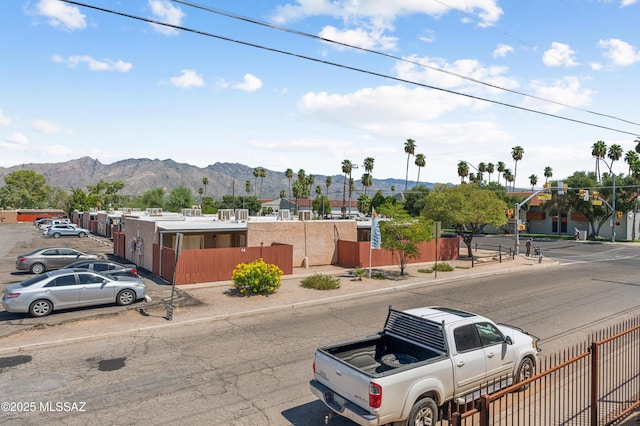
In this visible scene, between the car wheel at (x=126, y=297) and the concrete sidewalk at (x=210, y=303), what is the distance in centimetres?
32

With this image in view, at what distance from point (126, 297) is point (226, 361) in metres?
7.73

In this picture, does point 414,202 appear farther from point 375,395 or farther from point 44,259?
point 375,395

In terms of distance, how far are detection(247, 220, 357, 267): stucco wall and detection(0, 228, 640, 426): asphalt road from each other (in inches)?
344

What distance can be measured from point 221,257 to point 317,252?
8002mm

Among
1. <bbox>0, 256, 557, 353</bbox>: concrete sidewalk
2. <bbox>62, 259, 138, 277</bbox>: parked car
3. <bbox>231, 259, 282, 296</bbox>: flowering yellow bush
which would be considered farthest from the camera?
<bbox>62, 259, 138, 277</bbox>: parked car

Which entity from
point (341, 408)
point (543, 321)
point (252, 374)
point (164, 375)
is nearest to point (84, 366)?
point (164, 375)

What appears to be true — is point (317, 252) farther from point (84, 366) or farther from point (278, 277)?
point (84, 366)

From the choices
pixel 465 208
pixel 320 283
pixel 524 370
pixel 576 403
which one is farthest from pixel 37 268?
pixel 465 208

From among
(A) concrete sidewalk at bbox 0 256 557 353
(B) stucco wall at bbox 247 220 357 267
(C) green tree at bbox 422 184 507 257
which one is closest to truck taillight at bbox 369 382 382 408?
(A) concrete sidewalk at bbox 0 256 557 353

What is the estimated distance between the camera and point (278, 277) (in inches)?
737

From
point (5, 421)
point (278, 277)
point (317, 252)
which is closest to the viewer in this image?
point (5, 421)

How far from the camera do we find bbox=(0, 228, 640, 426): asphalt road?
7781mm

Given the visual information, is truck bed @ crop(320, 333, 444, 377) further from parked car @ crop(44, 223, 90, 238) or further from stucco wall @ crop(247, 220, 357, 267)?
parked car @ crop(44, 223, 90, 238)

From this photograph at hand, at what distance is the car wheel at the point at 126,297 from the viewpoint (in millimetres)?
15992
